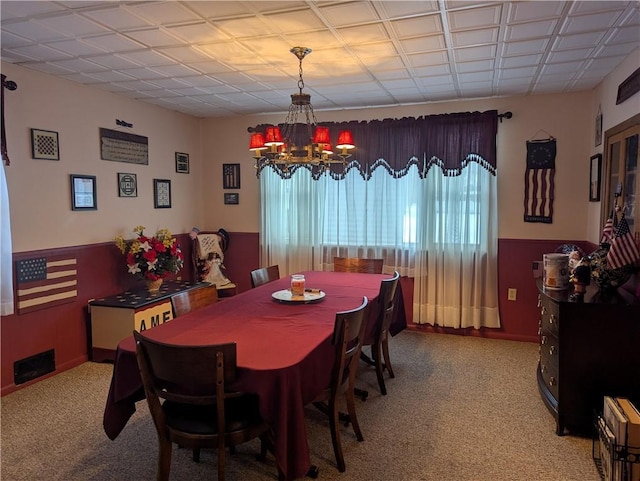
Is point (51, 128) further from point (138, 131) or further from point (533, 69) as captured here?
point (533, 69)

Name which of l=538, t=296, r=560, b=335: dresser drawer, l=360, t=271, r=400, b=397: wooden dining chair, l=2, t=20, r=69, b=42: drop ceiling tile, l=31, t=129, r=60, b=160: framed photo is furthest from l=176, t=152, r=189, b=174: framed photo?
l=538, t=296, r=560, b=335: dresser drawer

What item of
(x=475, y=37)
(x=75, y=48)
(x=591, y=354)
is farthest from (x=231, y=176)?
(x=591, y=354)

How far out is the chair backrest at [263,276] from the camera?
11.5 ft

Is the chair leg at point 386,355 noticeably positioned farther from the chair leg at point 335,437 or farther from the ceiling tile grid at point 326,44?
the ceiling tile grid at point 326,44

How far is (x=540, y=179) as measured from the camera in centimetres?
423

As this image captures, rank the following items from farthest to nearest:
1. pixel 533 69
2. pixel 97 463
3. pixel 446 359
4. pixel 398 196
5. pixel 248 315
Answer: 1. pixel 398 196
2. pixel 446 359
3. pixel 533 69
4. pixel 248 315
5. pixel 97 463

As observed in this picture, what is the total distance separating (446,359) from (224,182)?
3208 millimetres

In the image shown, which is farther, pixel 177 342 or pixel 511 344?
pixel 511 344

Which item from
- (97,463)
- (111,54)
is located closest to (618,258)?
(97,463)

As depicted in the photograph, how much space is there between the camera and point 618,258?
8.71 feet

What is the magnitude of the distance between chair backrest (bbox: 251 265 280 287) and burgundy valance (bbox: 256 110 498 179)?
3.72 feet

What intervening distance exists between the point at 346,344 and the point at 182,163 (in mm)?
3653

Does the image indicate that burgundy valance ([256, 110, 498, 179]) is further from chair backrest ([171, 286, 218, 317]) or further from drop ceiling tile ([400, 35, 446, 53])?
chair backrest ([171, 286, 218, 317])

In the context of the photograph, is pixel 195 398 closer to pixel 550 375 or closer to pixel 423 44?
pixel 550 375
